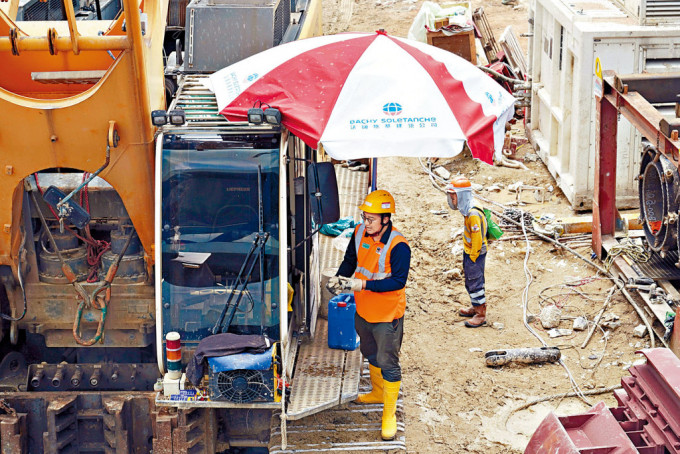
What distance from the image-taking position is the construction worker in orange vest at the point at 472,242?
371 inches

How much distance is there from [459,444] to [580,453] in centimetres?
144

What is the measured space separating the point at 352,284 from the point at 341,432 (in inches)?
43.8

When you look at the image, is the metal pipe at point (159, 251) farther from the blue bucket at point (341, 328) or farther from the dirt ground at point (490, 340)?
the dirt ground at point (490, 340)

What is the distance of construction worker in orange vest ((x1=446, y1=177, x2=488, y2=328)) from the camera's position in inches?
371

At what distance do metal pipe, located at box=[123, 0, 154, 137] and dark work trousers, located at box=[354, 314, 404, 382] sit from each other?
6.89 ft

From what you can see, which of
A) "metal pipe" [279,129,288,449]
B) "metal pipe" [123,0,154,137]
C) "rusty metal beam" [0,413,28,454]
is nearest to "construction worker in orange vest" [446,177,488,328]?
"metal pipe" [279,129,288,449]

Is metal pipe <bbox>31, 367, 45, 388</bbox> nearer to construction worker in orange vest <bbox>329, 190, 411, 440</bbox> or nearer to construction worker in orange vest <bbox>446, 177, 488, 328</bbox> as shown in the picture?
construction worker in orange vest <bbox>329, 190, 411, 440</bbox>

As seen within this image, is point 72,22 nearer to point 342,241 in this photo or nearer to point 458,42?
point 342,241

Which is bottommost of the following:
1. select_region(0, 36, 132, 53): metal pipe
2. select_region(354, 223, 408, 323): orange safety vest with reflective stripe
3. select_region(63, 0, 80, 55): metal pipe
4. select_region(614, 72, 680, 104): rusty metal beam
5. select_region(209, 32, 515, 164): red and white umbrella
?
select_region(354, 223, 408, 323): orange safety vest with reflective stripe

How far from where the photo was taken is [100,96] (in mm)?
6652

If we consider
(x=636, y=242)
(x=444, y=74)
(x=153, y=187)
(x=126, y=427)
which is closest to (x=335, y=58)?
(x=444, y=74)

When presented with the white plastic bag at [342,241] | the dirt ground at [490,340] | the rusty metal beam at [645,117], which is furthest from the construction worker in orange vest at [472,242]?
the rusty metal beam at [645,117]

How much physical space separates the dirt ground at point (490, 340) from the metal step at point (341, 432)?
0.41 meters

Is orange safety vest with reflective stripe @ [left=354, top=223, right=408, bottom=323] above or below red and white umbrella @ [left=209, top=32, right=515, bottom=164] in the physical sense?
below
